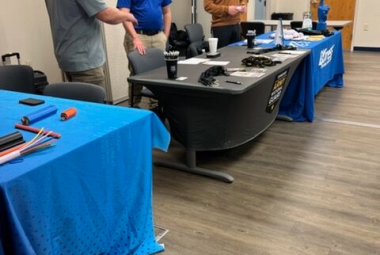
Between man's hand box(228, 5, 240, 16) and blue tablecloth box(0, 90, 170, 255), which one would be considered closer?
blue tablecloth box(0, 90, 170, 255)

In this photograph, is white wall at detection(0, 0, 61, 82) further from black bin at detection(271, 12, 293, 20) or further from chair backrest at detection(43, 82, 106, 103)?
black bin at detection(271, 12, 293, 20)

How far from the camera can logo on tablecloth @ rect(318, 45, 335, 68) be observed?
3978mm

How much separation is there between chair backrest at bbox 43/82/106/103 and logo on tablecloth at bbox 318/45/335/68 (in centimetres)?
274

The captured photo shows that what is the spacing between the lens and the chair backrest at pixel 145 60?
2.90 metres

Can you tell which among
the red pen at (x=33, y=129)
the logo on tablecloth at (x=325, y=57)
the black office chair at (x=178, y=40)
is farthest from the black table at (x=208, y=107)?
the black office chair at (x=178, y=40)

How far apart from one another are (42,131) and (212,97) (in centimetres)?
121

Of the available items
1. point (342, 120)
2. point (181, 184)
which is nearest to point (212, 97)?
point (181, 184)

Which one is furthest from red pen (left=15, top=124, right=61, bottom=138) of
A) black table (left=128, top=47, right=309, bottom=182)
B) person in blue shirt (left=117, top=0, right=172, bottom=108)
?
person in blue shirt (left=117, top=0, right=172, bottom=108)

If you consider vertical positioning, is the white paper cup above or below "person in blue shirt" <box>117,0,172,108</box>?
below

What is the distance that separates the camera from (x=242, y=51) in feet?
11.3

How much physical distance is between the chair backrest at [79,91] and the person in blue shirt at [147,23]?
4.25 ft

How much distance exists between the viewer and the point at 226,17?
4242 mm

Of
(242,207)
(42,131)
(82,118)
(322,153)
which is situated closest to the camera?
(42,131)

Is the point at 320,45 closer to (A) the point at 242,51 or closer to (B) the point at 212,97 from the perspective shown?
(A) the point at 242,51
